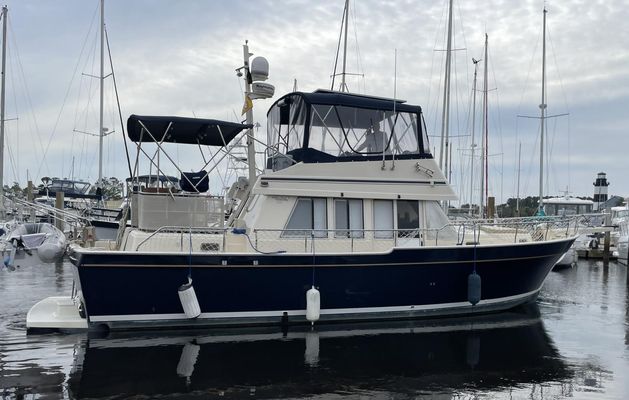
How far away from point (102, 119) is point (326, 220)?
17.8m

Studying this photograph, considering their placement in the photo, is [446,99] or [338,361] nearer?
[338,361]

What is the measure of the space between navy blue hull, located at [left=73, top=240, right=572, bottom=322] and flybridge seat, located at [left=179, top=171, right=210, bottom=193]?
66.1 inches

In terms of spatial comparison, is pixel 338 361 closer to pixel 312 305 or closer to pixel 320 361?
pixel 320 361

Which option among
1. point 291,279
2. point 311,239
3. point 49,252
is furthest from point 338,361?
point 49,252

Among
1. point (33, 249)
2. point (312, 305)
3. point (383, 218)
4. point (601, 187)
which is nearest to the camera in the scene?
point (312, 305)

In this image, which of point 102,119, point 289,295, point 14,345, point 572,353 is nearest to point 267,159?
point 289,295

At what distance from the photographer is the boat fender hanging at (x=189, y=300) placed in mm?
8312

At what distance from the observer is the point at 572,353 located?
814 cm

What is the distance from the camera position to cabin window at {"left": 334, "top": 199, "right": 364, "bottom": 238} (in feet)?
31.9

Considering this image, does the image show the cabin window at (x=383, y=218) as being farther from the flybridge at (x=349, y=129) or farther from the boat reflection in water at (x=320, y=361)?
the boat reflection in water at (x=320, y=361)

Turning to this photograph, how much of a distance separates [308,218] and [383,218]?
1465mm

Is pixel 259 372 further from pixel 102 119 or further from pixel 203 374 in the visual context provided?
pixel 102 119

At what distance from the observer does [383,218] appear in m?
10.0

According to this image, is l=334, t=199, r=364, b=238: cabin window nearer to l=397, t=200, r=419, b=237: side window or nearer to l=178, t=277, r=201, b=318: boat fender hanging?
l=397, t=200, r=419, b=237: side window
